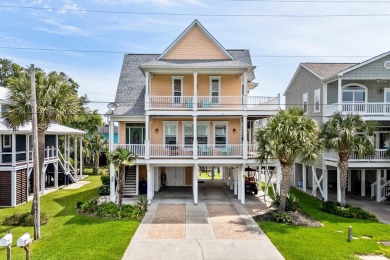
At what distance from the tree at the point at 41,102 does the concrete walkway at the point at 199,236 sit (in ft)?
30.8

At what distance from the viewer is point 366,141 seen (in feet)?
66.6

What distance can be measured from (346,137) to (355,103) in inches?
188

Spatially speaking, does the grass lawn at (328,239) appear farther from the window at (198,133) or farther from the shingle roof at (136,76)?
the shingle roof at (136,76)

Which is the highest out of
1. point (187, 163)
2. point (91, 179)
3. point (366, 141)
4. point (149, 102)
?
point (149, 102)

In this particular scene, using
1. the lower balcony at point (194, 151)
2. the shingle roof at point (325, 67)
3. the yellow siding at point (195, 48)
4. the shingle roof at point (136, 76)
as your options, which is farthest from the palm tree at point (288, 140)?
the shingle roof at point (325, 67)

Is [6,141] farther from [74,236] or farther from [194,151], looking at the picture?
[194,151]

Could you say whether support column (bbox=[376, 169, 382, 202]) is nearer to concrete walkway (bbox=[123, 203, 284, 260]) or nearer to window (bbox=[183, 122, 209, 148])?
concrete walkway (bbox=[123, 203, 284, 260])

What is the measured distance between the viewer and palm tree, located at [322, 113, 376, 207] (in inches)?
784

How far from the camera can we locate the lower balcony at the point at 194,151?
73.0 ft

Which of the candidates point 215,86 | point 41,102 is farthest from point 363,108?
point 41,102

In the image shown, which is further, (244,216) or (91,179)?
(91,179)

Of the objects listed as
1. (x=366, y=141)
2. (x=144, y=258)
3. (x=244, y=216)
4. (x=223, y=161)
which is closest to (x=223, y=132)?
(x=223, y=161)

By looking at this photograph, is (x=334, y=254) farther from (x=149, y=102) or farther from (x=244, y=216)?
(x=149, y=102)

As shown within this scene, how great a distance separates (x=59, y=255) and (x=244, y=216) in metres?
9.99
